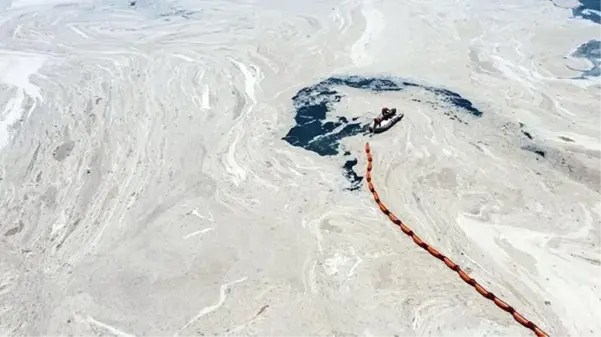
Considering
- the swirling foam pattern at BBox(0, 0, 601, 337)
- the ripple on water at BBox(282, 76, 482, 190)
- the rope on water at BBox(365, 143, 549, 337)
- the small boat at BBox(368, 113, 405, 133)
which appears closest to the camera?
the rope on water at BBox(365, 143, 549, 337)

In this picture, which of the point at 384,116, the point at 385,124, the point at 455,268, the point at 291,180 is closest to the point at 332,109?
the point at 384,116

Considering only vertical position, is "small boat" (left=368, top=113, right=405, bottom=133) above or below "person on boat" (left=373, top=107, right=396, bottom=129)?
below

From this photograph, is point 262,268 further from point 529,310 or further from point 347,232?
point 529,310

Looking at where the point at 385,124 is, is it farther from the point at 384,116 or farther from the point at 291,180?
the point at 291,180

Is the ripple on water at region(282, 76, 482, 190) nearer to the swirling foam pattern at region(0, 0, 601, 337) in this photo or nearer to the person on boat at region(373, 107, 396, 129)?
the swirling foam pattern at region(0, 0, 601, 337)

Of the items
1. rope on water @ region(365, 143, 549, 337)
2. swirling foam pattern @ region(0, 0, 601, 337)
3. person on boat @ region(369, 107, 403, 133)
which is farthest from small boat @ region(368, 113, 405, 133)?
rope on water @ region(365, 143, 549, 337)

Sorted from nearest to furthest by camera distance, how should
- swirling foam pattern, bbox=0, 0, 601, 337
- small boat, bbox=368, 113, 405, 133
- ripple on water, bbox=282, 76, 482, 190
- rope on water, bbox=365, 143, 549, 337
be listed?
rope on water, bbox=365, 143, 549, 337 → swirling foam pattern, bbox=0, 0, 601, 337 → ripple on water, bbox=282, 76, 482, 190 → small boat, bbox=368, 113, 405, 133

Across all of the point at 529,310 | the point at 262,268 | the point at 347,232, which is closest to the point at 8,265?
the point at 262,268
